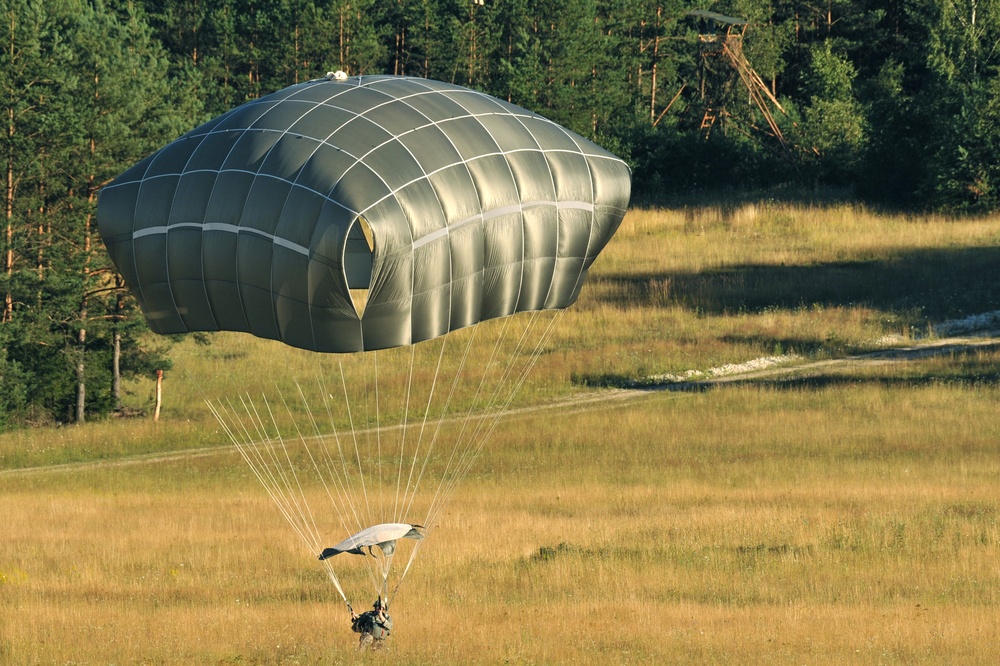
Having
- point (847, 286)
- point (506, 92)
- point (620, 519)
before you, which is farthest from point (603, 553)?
point (506, 92)

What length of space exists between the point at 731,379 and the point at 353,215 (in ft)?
103

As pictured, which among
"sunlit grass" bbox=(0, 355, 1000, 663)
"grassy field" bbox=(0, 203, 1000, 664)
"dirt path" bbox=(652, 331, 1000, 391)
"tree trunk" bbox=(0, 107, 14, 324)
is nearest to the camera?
"sunlit grass" bbox=(0, 355, 1000, 663)

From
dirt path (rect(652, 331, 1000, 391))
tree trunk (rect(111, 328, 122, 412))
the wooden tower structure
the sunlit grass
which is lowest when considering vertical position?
tree trunk (rect(111, 328, 122, 412))

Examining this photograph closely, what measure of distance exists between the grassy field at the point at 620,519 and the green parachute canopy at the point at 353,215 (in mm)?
4515

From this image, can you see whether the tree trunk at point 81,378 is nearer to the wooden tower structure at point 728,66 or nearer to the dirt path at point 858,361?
the dirt path at point 858,361

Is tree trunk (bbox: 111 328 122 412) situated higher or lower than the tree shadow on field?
lower

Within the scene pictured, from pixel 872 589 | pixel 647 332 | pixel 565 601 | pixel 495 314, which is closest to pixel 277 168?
pixel 495 314

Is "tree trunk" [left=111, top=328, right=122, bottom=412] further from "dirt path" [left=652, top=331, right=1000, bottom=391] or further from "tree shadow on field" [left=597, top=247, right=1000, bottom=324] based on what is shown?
"tree shadow on field" [left=597, top=247, right=1000, bottom=324]

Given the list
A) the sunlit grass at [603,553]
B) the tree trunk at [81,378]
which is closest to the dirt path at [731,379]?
the sunlit grass at [603,553]

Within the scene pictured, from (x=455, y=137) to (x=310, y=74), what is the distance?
233 ft

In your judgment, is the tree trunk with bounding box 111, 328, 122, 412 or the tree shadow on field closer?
the tree trunk with bounding box 111, 328, 122, 412

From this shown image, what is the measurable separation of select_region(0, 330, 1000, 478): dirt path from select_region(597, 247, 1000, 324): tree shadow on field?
2.85 m

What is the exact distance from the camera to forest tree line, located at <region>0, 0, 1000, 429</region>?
45562 millimetres

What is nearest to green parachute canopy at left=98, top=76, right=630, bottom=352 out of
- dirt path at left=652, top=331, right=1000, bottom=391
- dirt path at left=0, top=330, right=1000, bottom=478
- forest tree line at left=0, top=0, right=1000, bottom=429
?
dirt path at left=0, top=330, right=1000, bottom=478
